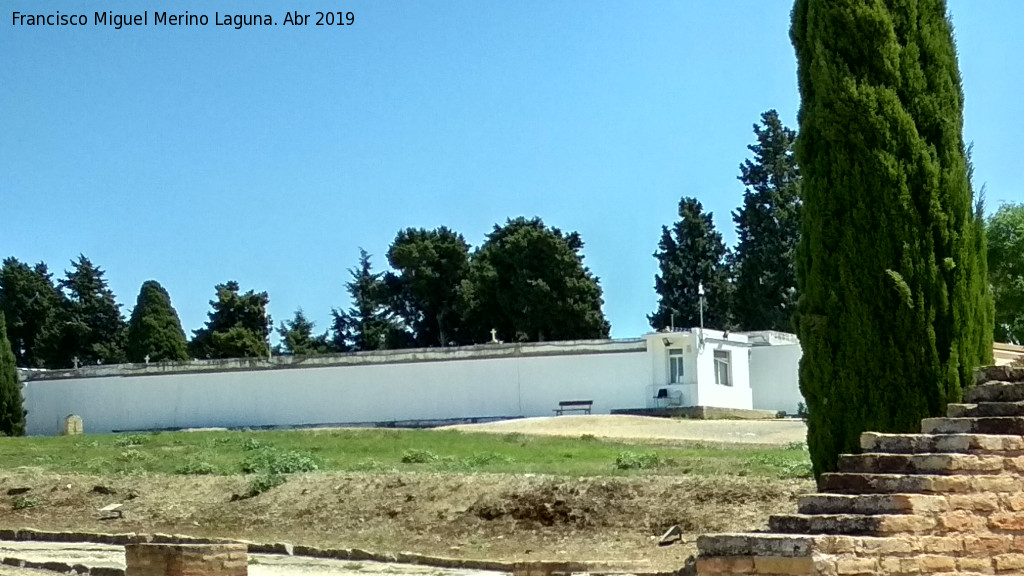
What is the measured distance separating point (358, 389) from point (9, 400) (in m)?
12.0

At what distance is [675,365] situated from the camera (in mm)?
48281

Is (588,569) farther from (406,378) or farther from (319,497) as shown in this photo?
(406,378)

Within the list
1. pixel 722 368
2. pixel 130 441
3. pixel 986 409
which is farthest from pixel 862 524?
pixel 722 368

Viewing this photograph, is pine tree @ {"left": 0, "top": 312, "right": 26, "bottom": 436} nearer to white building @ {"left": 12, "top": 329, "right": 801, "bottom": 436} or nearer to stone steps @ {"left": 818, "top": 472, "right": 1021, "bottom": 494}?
white building @ {"left": 12, "top": 329, "right": 801, "bottom": 436}

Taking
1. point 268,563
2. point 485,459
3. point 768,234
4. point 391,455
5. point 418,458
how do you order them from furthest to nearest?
point 768,234 → point 391,455 → point 418,458 → point 485,459 → point 268,563

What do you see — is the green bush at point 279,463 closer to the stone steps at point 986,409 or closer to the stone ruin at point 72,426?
the stone steps at point 986,409

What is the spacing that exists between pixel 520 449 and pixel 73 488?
374 inches

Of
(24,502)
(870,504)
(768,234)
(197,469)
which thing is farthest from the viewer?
(768,234)

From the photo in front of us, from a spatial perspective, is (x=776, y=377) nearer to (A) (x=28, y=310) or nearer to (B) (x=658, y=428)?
(B) (x=658, y=428)

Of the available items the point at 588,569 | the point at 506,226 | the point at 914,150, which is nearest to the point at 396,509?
the point at 588,569

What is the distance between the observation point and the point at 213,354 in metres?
72.4

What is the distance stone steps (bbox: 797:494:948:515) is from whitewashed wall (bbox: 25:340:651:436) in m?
39.6

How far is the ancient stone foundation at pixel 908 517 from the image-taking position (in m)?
8.16

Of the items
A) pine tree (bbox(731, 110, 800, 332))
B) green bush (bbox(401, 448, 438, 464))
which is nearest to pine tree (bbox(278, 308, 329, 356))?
pine tree (bbox(731, 110, 800, 332))
